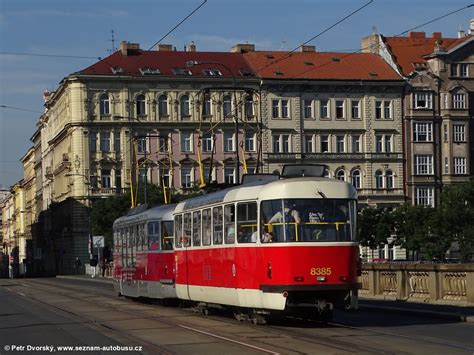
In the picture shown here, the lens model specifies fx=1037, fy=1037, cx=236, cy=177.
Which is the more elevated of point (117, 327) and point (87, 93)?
point (87, 93)

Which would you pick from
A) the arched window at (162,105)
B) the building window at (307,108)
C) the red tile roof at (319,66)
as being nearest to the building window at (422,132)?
the red tile roof at (319,66)

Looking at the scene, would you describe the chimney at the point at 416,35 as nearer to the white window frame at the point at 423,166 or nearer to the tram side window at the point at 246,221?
the white window frame at the point at 423,166

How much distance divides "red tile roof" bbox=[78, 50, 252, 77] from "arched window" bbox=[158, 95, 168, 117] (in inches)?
87.7

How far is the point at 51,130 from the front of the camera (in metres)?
118

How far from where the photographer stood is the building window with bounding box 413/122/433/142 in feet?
320

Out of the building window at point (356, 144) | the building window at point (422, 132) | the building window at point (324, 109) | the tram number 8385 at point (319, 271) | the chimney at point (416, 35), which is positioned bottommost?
the tram number 8385 at point (319, 271)

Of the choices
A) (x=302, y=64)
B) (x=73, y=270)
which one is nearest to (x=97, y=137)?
(x=73, y=270)

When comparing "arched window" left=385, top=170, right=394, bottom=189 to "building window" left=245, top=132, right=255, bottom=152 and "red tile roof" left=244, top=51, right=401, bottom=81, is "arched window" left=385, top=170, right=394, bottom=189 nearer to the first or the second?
"red tile roof" left=244, top=51, right=401, bottom=81

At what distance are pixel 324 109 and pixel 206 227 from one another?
247 feet

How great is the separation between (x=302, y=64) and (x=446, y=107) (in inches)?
552

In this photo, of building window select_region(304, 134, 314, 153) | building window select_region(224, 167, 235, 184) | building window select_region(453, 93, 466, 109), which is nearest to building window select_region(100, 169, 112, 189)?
building window select_region(224, 167, 235, 184)

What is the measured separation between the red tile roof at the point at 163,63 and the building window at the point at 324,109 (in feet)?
24.5

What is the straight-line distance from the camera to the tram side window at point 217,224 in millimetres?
21906

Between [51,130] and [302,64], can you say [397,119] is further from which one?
[51,130]
